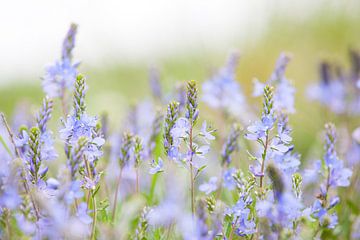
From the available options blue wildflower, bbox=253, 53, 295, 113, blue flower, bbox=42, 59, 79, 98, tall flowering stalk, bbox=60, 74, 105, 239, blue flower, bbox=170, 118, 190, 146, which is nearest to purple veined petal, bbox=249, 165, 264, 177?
blue flower, bbox=170, 118, 190, 146

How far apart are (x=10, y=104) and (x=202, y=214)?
22.3 ft

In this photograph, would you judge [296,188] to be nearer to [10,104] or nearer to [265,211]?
[265,211]

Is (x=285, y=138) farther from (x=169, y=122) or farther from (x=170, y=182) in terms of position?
(x=170, y=182)

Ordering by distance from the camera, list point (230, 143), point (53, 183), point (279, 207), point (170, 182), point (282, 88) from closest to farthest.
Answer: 1. point (279, 207)
2. point (53, 183)
3. point (170, 182)
4. point (230, 143)
5. point (282, 88)

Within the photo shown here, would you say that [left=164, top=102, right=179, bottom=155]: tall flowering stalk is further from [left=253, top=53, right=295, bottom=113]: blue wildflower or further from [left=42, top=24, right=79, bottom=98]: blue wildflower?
[left=253, top=53, right=295, bottom=113]: blue wildflower

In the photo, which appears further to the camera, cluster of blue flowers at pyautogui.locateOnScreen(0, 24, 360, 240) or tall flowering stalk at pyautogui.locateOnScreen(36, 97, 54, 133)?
tall flowering stalk at pyautogui.locateOnScreen(36, 97, 54, 133)

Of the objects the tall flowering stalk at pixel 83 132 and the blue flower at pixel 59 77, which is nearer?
the tall flowering stalk at pixel 83 132

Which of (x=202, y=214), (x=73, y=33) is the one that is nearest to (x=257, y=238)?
(x=202, y=214)

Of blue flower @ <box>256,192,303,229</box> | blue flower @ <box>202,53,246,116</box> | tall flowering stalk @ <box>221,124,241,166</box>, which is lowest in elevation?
blue flower @ <box>256,192,303,229</box>

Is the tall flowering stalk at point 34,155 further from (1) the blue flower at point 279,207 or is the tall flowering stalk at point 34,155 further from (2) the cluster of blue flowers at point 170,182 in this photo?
Result: (1) the blue flower at point 279,207

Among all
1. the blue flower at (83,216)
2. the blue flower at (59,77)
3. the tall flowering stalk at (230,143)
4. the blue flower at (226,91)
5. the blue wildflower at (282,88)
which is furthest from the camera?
the blue flower at (226,91)

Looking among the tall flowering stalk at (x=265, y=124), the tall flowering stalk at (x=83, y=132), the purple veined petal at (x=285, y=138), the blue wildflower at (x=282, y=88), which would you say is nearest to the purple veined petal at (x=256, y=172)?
the tall flowering stalk at (x=265, y=124)

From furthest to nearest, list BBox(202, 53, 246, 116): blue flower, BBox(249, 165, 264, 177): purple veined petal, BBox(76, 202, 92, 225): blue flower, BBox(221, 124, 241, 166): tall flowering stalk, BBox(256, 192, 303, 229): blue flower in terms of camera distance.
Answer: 1. BBox(202, 53, 246, 116): blue flower
2. BBox(221, 124, 241, 166): tall flowering stalk
3. BBox(249, 165, 264, 177): purple veined petal
4. BBox(76, 202, 92, 225): blue flower
5. BBox(256, 192, 303, 229): blue flower

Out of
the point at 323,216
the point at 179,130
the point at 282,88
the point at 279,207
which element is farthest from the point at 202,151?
the point at 282,88
